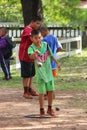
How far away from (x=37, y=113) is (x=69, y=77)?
685cm

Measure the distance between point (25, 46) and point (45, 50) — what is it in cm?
192

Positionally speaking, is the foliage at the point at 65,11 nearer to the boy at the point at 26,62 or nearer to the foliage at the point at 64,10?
the foliage at the point at 64,10

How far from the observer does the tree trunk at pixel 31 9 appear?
15.6 m

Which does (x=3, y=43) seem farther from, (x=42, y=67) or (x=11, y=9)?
(x=11, y=9)

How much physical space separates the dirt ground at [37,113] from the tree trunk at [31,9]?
481cm

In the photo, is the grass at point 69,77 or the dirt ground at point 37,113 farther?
the grass at point 69,77

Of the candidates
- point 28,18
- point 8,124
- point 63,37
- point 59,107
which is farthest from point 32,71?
point 63,37

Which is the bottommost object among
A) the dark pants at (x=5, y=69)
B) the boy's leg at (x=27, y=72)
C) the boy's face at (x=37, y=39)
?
the dark pants at (x=5, y=69)

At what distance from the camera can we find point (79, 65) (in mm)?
19453

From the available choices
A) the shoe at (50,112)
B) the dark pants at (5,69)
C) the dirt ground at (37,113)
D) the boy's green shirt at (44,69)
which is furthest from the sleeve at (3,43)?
the shoe at (50,112)

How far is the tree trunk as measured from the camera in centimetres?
1559

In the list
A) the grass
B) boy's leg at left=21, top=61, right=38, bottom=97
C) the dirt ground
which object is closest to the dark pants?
the grass

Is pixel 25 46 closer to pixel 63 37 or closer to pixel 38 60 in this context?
pixel 38 60

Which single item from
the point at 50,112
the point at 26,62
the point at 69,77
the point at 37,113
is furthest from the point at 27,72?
the point at 69,77
